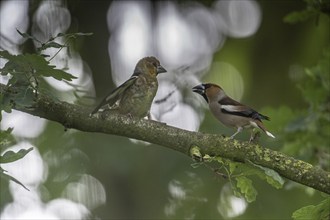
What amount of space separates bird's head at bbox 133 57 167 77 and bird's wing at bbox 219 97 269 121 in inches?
18.3

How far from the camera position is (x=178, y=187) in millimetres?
6910

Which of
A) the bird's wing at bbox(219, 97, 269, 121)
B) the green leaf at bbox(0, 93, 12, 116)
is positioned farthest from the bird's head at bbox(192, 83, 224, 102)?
the green leaf at bbox(0, 93, 12, 116)

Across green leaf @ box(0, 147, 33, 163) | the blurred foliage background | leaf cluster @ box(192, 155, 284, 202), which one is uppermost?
green leaf @ box(0, 147, 33, 163)

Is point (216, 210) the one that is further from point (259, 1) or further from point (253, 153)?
point (253, 153)

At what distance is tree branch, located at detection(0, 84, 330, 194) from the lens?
315 cm

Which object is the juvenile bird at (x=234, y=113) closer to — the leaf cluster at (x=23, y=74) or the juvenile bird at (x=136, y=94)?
the juvenile bird at (x=136, y=94)

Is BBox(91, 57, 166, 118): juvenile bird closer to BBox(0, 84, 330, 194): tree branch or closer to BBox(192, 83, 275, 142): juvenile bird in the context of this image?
BBox(0, 84, 330, 194): tree branch

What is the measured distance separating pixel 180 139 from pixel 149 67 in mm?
1321

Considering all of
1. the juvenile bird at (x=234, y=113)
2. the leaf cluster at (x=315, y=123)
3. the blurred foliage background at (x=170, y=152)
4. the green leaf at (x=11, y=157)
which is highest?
the green leaf at (x=11, y=157)

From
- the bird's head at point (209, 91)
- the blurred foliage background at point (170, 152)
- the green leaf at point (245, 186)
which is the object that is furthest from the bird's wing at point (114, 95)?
the blurred foliage background at point (170, 152)

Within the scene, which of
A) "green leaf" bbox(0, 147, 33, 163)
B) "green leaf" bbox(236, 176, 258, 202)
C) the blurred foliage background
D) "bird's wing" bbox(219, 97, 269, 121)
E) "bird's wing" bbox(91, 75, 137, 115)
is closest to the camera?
"green leaf" bbox(0, 147, 33, 163)

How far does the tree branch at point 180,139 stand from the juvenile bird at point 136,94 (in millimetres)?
130

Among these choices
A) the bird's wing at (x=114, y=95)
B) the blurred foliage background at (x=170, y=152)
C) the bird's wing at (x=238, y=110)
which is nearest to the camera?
the bird's wing at (x=114, y=95)

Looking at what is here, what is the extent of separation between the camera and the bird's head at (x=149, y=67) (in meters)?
4.41
